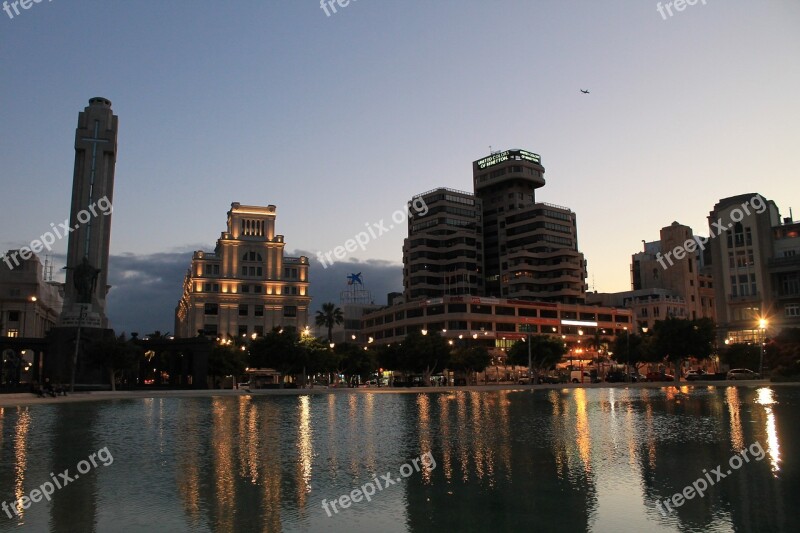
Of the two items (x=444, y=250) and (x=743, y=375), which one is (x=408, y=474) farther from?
(x=444, y=250)

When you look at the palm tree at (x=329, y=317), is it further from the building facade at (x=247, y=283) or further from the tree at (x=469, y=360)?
the tree at (x=469, y=360)

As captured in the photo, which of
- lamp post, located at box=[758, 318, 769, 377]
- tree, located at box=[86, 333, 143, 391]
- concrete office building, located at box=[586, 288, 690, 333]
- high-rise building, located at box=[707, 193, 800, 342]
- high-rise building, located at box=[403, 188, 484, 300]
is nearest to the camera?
tree, located at box=[86, 333, 143, 391]

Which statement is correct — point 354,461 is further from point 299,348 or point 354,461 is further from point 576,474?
point 299,348

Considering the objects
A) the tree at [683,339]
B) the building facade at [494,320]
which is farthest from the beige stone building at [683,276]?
the tree at [683,339]

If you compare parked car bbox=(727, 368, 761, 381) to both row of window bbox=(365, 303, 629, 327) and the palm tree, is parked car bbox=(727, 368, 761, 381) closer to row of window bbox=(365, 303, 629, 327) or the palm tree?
row of window bbox=(365, 303, 629, 327)

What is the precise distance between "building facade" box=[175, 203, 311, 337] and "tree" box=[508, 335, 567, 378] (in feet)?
184

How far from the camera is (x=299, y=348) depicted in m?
91.7

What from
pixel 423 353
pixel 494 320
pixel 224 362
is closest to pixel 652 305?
pixel 494 320

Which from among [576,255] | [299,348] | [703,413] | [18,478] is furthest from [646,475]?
[576,255]

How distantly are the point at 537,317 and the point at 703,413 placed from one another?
387 feet

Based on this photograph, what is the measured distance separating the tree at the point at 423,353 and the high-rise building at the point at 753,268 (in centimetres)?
5521

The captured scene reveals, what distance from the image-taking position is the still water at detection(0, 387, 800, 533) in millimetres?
14172

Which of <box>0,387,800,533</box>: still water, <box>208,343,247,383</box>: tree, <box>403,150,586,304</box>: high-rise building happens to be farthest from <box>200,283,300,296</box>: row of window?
<box>0,387,800,533</box>: still water

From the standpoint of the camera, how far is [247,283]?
150 m
